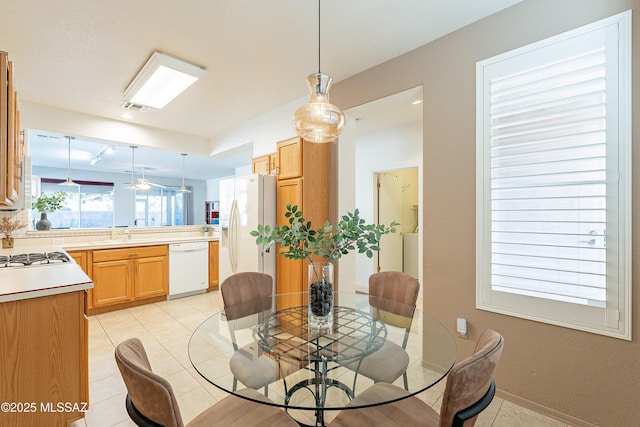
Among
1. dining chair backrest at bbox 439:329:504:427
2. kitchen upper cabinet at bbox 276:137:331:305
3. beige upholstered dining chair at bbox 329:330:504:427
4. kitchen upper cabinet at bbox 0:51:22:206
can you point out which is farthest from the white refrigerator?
dining chair backrest at bbox 439:329:504:427

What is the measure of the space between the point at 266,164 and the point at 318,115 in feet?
6.96

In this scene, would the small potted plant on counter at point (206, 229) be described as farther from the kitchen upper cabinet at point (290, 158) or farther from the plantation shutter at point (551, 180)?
the plantation shutter at point (551, 180)

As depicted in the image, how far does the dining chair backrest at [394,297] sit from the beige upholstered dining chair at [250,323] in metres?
0.71

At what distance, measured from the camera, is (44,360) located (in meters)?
1.62

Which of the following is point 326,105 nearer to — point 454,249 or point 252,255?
point 454,249

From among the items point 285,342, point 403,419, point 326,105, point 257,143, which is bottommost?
point 403,419

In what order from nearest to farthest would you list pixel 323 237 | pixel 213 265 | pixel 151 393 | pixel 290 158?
pixel 151 393 → pixel 323 237 → pixel 290 158 → pixel 213 265

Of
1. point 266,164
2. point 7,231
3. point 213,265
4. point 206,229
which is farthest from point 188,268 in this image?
point 266,164

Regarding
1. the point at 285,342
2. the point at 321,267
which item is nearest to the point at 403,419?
the point at 285,342

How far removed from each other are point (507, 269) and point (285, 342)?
5.18ft

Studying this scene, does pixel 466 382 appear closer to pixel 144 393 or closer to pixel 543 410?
pixel 144 393

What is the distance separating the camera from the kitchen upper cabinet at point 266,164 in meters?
3.52

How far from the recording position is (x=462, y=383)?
0.86 meters

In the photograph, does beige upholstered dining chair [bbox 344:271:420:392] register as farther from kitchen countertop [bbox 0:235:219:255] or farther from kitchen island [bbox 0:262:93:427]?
kitchen countertop [bbox 0:235:219:255]
